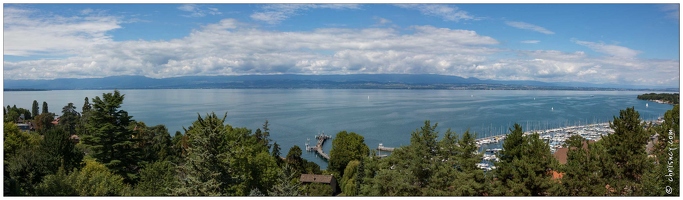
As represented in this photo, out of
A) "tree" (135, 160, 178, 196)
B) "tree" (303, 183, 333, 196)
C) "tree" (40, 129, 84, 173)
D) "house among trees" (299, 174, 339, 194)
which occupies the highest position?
"tree" (40, 129, 84, 173)

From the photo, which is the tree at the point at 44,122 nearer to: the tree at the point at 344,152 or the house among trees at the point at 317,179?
the tree at the point at 344,152

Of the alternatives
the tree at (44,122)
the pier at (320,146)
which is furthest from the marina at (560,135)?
the tree at (44,122)

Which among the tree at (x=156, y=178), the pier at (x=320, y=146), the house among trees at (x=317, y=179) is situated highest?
the tree at (x=156, y=178)

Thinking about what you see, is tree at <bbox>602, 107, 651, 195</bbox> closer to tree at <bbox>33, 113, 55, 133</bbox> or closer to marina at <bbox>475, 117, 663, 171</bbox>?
marina at <bbox>475, 117, 663, 171</bbox>

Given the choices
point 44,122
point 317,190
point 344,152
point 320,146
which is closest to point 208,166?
point 317,190

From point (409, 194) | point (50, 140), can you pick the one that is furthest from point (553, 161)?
point (50, 140)

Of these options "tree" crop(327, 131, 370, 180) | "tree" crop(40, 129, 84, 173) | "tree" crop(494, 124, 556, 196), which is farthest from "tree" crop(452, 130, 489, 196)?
"tree" crop(327, 131, 370, 180)
